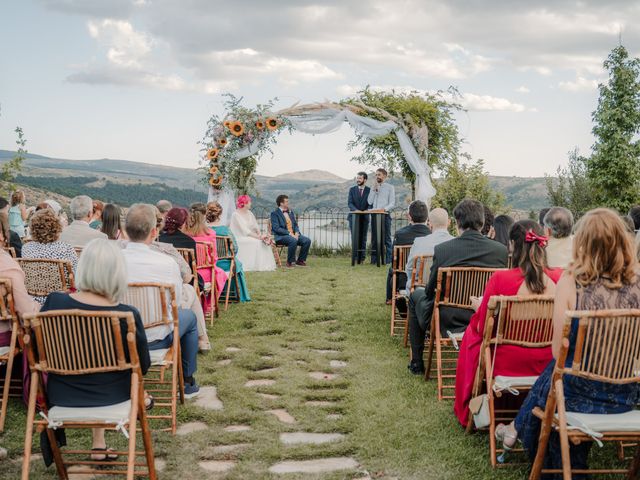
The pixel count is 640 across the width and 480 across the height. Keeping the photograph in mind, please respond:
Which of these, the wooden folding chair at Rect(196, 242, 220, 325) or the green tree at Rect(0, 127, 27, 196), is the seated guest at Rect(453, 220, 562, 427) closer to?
the wooden folding chair at Rect(196, 242, 220, 325)

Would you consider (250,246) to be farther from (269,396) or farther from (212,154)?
(269,396)

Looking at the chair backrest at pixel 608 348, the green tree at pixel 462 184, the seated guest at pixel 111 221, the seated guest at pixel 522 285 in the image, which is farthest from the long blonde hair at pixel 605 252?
the green tree at pixel 462 184

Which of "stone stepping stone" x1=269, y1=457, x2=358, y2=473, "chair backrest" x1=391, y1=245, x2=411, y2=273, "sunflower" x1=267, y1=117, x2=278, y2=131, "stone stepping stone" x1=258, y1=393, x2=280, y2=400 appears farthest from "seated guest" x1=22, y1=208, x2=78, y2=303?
"sunflower" x1=267, y1=117, x2=278, y2=131

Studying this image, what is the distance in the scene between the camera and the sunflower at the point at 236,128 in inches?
554

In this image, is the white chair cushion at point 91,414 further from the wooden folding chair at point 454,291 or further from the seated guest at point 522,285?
the wooden folding chair at point 454,291

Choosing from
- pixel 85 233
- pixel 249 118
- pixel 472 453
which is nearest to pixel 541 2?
pixel 249 118

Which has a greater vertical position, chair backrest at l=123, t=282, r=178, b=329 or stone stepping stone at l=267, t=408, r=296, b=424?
chair backrest at l=123, t=282, r=178, b=329

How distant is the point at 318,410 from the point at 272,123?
10233 mm

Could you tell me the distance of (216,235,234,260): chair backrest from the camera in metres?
8.52

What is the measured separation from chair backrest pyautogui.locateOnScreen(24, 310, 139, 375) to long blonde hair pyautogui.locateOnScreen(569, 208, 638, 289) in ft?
7.09

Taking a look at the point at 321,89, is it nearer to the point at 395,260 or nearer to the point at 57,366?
the point at 395,260

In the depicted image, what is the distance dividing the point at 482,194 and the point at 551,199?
9.84m

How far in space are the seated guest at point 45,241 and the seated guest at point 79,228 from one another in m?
1.29

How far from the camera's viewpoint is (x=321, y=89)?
15078mm
